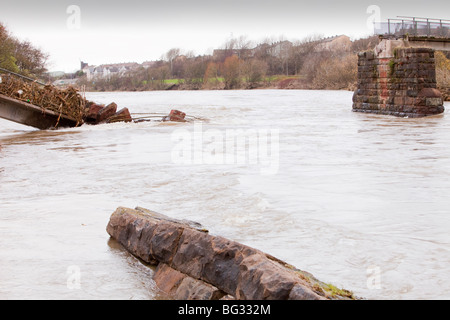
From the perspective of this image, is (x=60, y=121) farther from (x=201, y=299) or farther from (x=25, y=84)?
(x=201, y=299)

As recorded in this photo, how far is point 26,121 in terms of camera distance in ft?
85.8

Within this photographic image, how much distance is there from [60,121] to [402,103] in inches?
674

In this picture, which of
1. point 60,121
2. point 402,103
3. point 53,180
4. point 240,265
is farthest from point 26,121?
point 240,265

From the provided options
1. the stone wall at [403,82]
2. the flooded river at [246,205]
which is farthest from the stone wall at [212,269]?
the stone wall at [403,82]

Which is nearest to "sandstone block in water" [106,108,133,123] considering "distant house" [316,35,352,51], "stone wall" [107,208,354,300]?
"stone wall" [107,208,354,300]

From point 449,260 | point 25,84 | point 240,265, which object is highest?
point 25,84

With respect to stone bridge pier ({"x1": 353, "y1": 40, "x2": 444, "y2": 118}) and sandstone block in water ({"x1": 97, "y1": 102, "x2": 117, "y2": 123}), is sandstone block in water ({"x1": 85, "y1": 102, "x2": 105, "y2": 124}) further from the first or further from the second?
stone bridge pier ({"x1": 353, "y1": 40, "x2": 444, "y2": 118})

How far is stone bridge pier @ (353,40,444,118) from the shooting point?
2920 cm

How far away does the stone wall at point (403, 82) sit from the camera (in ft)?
95.8

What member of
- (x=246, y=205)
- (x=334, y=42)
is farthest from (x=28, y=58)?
(x=334, y=42)

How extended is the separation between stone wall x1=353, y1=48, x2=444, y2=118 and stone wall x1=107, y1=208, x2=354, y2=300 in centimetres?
2541

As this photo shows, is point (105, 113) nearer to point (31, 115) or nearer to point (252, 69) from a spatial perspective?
point (31, 115)

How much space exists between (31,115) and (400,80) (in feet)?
59.0
